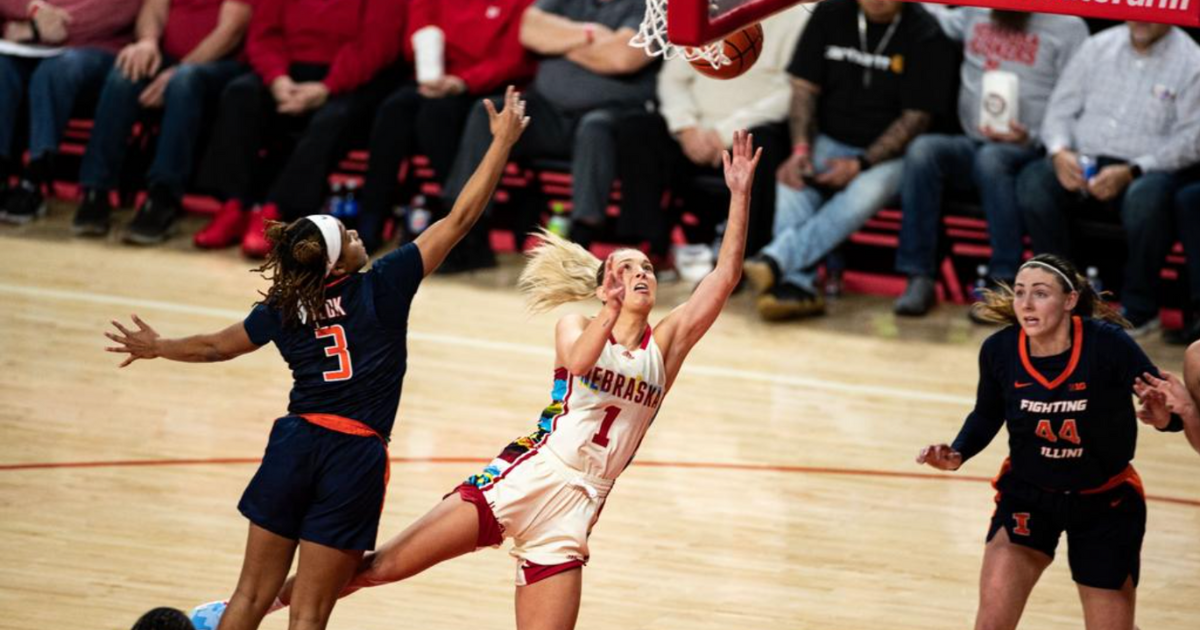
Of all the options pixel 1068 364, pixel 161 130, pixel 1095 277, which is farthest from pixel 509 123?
pixel 161 130

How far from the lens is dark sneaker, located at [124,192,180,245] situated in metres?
12.4

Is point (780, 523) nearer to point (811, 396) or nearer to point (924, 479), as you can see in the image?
point (924, 479)

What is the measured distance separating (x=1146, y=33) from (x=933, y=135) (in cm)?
146

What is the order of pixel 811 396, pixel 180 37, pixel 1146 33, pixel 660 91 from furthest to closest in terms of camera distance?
1. pixel 180 37
2. pixel 660 91
3. pixel 1146 33
4. pixel 811 396

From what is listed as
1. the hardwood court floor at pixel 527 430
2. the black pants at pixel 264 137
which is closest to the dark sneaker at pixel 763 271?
the hardwood court floor at pixel 527 430

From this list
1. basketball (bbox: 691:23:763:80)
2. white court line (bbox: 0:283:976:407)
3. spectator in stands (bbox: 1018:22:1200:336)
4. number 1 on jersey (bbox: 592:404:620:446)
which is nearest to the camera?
number 1 on jersey (bbox: 592:404:620:446)

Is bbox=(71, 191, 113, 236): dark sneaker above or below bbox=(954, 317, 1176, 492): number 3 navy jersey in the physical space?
below

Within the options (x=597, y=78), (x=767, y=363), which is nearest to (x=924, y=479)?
(x=767, y=363)

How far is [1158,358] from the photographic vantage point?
1008 cm

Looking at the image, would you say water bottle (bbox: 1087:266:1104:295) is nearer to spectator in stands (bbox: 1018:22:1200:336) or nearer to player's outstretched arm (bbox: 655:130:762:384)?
spectator in stands (bbox: 1018:22:1200:336)

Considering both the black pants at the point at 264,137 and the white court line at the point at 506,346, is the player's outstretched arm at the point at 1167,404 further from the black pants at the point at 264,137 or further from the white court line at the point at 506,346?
the black pants at the point at 264,137

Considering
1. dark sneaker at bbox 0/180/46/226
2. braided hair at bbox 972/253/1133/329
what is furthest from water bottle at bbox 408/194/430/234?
braided hair at bbox 972/253/1133/329

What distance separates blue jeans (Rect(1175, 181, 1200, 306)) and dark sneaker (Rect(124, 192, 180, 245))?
7.19m

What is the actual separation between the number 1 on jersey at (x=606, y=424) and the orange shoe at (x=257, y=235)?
686cm
